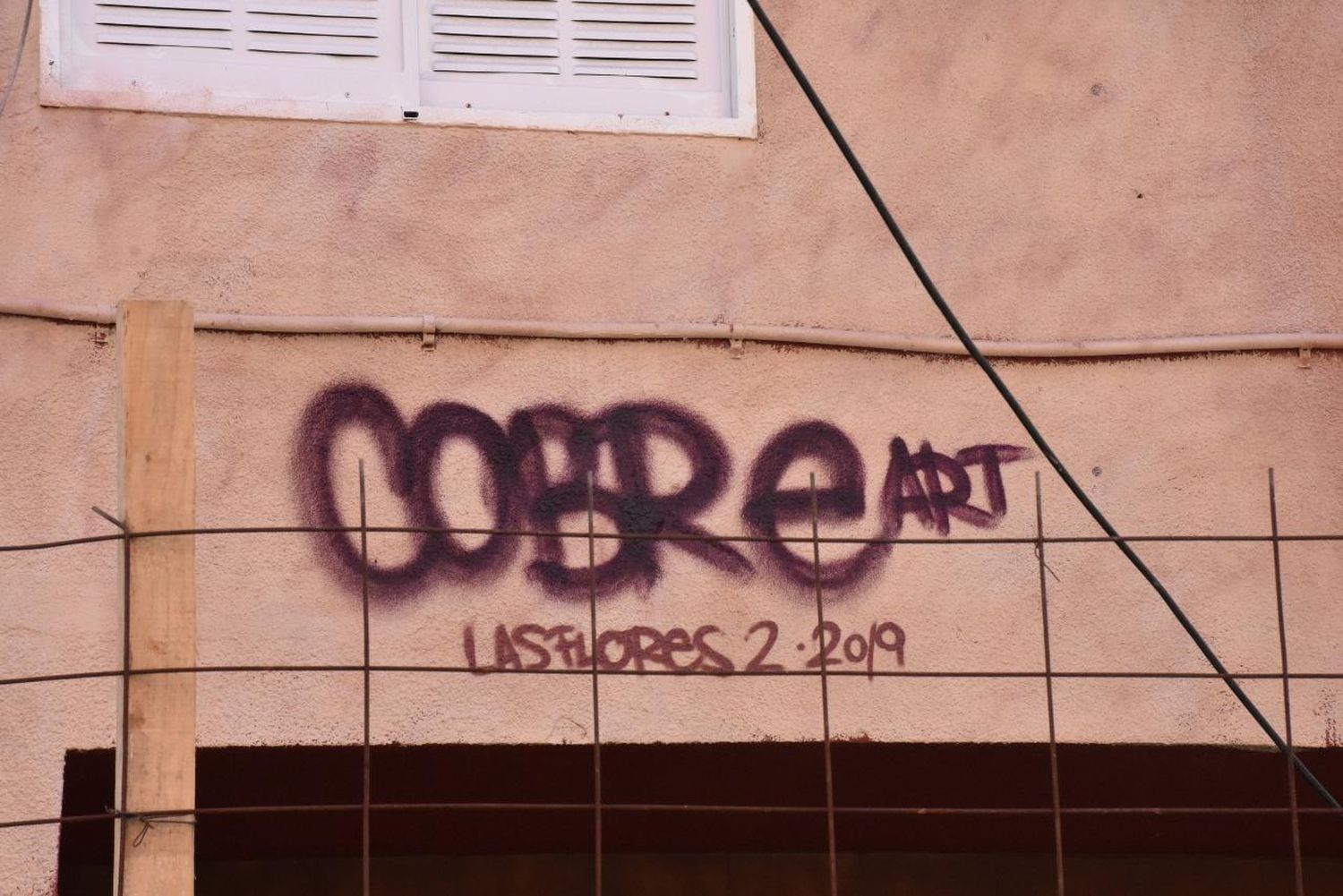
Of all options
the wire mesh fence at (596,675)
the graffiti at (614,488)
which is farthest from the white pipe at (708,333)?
the wire mesh fence at (596,675)

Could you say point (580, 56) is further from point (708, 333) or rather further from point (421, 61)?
point (708, 333)

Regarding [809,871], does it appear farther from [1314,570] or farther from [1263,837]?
[1314,570]

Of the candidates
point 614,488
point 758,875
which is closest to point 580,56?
point 614,488

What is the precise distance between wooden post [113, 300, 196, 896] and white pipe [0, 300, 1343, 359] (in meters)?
1.61

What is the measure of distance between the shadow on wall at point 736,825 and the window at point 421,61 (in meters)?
1.79

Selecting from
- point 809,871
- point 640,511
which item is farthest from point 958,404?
point 809,871

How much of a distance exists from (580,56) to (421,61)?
Result: 47 cm

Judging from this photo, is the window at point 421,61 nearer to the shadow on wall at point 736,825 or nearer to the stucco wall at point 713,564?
the stucco wall at point 713,564

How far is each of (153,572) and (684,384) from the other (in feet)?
6.97

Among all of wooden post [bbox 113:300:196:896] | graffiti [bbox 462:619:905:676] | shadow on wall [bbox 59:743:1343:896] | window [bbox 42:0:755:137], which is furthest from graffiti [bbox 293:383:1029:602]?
wooden post [bbox 113:300:196:896]

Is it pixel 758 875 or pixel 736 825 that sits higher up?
pixel 736 825

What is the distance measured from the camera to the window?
518cm

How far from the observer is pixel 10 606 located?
15.8 feet

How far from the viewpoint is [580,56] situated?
215 inches
